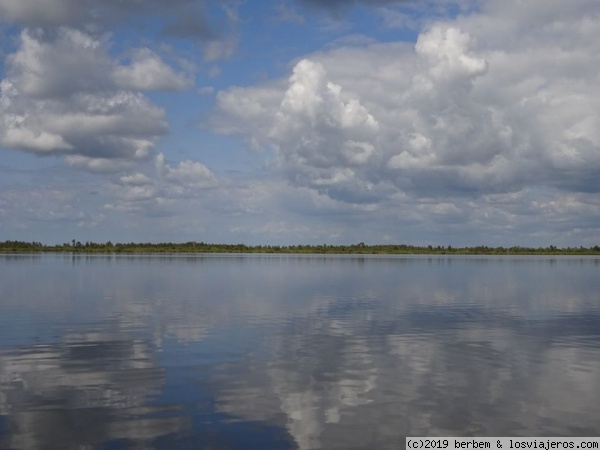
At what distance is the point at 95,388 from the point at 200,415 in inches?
178

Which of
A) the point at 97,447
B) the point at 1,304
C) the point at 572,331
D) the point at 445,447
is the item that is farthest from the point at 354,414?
the point at 1,304

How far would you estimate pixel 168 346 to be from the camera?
2588 cm

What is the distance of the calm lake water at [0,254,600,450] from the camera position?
14.7 metres

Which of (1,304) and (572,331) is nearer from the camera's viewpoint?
(572,331)

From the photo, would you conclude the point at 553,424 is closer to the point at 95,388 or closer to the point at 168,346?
the point at 95,388

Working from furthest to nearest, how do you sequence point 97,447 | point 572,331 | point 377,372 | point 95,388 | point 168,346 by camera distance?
point 572,331
point 168,346
point 377,372
point 95,388
point 97,447

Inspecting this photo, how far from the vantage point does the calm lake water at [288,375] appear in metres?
14.7

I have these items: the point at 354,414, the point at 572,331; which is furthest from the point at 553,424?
the point at 572,331

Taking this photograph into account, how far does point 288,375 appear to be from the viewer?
20500 mm

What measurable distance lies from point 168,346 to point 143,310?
13954 millimetres

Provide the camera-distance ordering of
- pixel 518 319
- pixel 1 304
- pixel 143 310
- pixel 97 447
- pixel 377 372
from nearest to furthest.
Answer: pixel 97 447 → pixel 377 372 → pixel 518 319 → pixel 143 310 → pixel 1 304

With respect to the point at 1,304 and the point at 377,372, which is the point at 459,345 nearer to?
the point at 377,372

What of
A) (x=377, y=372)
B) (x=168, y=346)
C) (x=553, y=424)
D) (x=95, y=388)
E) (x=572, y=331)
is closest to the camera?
(x=553, y=424)

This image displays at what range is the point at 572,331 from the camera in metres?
31.5
